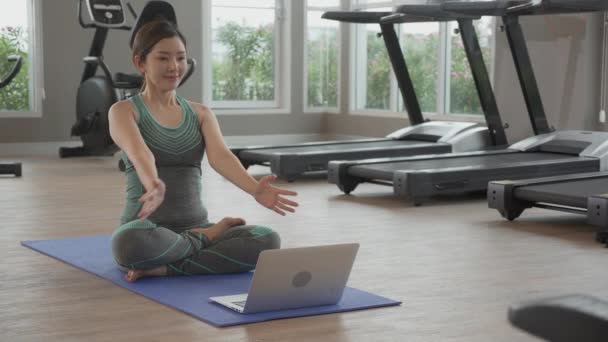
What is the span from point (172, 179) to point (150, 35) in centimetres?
49

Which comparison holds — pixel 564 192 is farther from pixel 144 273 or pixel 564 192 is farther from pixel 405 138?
pixel 405 138

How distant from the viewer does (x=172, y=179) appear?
10.2 feet

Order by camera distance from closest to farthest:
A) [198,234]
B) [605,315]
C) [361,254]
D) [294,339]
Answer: [605,315] < [294,339] < [198,234] < [361,254]

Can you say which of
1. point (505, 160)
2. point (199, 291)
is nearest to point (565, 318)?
point (199, 291)

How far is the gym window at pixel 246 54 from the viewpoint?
9.10 metres

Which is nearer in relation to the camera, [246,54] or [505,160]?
[505,160]

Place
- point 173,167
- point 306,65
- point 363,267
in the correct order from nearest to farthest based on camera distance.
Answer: point 173,167 < point 363,267 < point 306,65

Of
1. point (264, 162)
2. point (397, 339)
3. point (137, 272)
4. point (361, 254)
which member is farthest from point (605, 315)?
point (264, 162)

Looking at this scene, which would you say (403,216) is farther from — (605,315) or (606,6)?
(605,315)

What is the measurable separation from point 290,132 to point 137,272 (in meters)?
6.55

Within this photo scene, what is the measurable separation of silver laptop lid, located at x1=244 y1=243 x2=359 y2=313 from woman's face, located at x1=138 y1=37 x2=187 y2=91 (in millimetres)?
806

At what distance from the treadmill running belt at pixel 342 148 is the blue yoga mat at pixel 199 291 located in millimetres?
3054

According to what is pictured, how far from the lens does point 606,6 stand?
17.4ft

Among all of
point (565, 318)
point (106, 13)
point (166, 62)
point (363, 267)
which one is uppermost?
point (106, 13)
